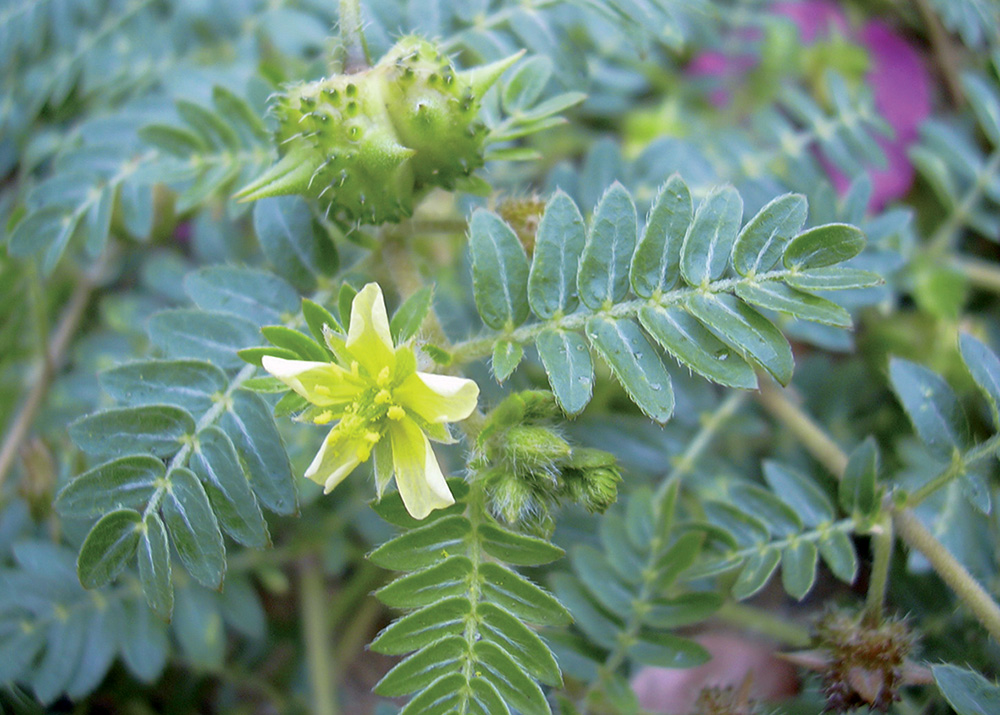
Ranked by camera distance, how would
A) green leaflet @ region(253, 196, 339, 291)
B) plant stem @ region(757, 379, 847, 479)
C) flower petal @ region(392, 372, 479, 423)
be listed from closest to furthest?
1. flower petal @ region(392, 372, 479, 423)
2. green leaflet @ region(253, 196, 339, 291)
3. plant stem @ region(757, 379, 847, 479)

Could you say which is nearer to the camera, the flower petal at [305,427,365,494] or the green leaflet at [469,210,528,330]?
the flower petal at [305,427,365,494]

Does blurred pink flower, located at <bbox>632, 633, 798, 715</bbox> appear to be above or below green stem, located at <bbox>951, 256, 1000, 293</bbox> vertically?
below

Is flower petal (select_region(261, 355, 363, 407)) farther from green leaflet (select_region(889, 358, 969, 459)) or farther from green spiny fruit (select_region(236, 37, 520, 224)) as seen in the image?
green leaflet (select_region(889, 358, 969, 459))

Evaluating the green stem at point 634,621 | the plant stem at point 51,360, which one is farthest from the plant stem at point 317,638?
the plant stem at point 51,360

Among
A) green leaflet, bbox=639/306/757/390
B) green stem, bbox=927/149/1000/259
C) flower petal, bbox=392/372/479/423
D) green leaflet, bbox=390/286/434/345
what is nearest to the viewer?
flower petal, bbox=392/372/479/423

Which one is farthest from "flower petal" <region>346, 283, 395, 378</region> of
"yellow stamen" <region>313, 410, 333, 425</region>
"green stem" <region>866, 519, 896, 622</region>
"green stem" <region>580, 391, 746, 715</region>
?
"green stem" <region>866, 519, 896, 622</region>

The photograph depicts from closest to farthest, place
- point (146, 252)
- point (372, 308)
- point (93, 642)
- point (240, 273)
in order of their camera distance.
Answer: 1. point (372, 308)
2. point (240, 273)
3. point (93, 642)
4. point (146, 252)

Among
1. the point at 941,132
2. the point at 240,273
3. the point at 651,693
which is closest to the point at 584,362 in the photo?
the point at 240,273

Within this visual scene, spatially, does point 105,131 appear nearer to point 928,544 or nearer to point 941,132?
point 928,544
